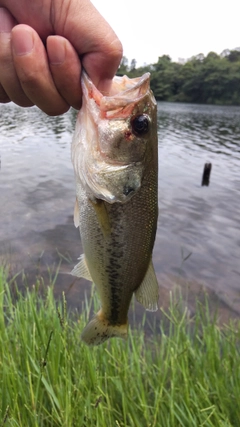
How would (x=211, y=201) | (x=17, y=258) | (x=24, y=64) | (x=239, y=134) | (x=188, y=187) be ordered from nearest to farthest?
(x=24, y=64)
(x=17, y=258)
(x=211, y=201)
(x=188, y=187)
(x=239, y=134)

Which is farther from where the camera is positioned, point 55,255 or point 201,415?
point 55,255

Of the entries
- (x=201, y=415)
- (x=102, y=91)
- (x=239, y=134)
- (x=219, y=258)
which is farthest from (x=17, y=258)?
(x=239, y=134)

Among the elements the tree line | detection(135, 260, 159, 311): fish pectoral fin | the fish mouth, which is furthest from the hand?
the tree line

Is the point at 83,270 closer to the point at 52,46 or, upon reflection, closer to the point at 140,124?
the point at 140,124

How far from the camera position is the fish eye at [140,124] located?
7.04 feet

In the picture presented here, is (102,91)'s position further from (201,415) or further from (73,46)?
(201,415)

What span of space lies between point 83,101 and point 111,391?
2.64 m

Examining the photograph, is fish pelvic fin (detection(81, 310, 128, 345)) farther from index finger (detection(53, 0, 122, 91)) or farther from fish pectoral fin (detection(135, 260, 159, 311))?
index finger (detection(53, 0, 122, 91))

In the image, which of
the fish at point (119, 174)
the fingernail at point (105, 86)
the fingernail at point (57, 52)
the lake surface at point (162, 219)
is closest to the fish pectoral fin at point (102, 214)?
the fish at point (119, 174)

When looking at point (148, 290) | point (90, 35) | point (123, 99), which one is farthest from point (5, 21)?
point (148, 290)

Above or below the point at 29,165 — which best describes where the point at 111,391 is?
above

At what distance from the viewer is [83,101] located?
2.05 meters

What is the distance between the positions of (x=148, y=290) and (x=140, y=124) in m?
1.06

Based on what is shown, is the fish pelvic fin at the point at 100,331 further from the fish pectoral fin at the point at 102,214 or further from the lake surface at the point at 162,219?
the lake surface at the point at 162,219
